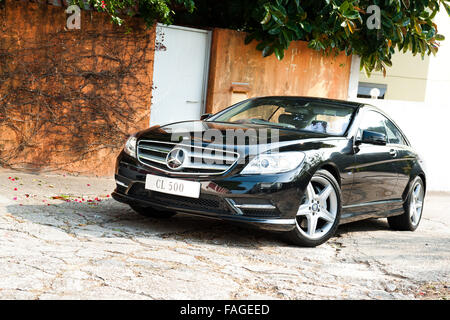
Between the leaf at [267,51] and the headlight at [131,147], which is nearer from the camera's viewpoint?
the headlight at [131,147]

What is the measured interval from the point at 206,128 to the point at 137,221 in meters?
1.09

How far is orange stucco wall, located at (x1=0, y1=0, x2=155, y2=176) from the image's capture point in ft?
27.6

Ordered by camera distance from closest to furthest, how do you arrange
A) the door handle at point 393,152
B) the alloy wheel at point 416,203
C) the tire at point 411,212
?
1. the door handle at point 393,152
2. the tire at point 411,212
3. the alloy wheel at point 416,203

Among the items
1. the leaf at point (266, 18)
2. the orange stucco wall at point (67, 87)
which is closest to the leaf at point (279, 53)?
the leaf at point (266, 18)

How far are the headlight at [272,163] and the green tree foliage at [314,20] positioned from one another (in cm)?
390

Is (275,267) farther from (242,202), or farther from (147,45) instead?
(147,45)

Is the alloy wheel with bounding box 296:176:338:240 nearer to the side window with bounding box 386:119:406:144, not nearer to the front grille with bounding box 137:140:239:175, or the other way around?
the front grille with bounding box 137:140:239:175

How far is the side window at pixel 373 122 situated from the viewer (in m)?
6.71

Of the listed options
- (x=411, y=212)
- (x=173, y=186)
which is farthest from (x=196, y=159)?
(x=411, y=212)

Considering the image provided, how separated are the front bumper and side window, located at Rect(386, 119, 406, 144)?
7.10 ft

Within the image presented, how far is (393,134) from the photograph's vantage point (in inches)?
293

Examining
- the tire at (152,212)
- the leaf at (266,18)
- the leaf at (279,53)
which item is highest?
the leaf at (266,18)

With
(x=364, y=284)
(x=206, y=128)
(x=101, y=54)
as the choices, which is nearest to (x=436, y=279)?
(x=364, y=284)

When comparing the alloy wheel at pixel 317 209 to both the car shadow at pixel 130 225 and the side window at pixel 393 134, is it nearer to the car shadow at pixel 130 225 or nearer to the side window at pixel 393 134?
the car shadow at pixel 130 225
